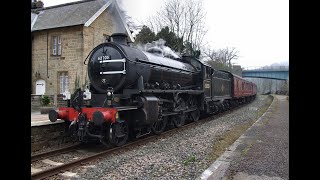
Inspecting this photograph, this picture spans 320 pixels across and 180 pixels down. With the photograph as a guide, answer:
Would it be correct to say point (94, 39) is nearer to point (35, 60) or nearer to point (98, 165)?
point (35, 60)

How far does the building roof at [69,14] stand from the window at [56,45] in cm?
89

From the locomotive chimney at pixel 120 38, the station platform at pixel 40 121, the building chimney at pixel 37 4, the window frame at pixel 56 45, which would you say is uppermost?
the building chimney at pixel 37 4

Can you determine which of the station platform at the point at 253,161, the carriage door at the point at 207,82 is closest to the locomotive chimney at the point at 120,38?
the station platform at the point at 253,161

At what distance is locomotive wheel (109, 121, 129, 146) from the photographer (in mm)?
7953

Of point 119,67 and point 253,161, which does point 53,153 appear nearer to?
point 119,67

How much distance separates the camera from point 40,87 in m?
22.2

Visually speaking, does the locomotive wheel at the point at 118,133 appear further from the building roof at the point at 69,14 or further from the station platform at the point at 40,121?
the building roof at the point at 69,14

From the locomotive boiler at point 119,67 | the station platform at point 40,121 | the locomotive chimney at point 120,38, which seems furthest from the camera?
the locomotive chimney at point 120,38

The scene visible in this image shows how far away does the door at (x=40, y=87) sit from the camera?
Answer: 72.0 feet

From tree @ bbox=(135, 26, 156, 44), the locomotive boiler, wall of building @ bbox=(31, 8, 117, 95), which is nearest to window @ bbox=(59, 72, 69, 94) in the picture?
wall of building @ bbox=(31, 8, 117, 95)

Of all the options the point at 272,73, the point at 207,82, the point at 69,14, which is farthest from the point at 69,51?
the point at 272,73

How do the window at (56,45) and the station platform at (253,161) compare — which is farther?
the window at (56,45)

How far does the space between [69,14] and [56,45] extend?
2.51 metres

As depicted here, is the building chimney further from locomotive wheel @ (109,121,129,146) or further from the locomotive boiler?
locomotive wheel @ (109,121,129,146)
